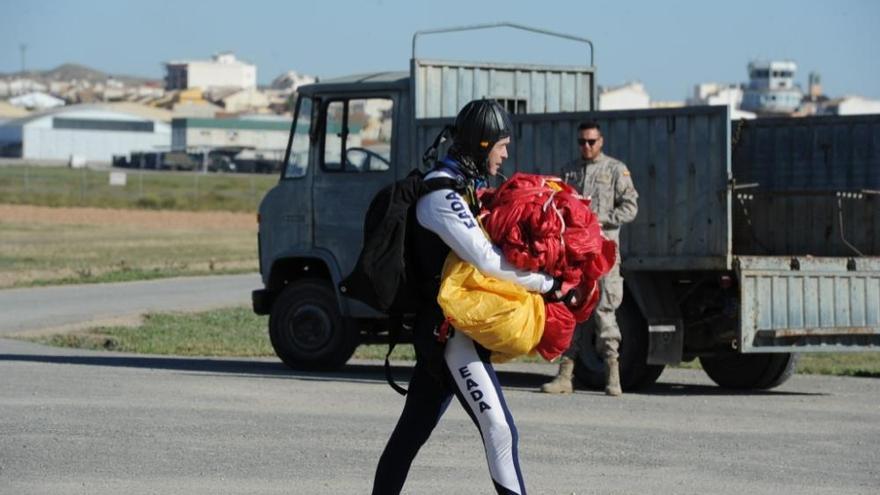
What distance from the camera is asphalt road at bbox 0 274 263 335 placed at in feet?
67.6

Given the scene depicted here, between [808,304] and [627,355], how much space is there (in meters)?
1.47

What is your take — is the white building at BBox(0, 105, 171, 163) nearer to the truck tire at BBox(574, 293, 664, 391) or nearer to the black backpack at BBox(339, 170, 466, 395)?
the truck tire at BBox(574, 293, 664, 391)

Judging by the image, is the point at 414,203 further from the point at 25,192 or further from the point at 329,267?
the point at 25,192

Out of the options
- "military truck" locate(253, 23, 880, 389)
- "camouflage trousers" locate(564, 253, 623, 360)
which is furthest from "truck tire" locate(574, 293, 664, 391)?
"camouflage trousers" locate(564, 253, 623, 360)

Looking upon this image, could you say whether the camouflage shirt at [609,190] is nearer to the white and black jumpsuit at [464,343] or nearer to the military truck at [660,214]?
the military truck at [660,214]

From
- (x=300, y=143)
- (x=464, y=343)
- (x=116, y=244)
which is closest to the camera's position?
(x=464, y=343)

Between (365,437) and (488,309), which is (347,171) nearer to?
(365,437)

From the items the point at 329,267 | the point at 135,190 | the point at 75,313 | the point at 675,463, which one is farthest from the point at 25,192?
the point at 675,463

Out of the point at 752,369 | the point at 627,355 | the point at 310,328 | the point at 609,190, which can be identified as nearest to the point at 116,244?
the point at 310,328

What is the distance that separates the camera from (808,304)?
1283 cm

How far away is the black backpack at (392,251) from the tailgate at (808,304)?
6.58m

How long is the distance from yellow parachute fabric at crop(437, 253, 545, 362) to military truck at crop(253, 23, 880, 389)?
6.50 m

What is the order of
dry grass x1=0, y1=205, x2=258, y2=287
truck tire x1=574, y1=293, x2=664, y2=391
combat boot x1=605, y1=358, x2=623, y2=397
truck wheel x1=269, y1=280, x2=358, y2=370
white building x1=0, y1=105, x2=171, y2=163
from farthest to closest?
white building x1=0, y1=105, x2=171, y2=163 < dry grass x1=0, y1=205, x2=258, y2=287 < truck wheel x1=269, y1=280, x2=358, y2=370 < truck tire x1=574, y1=293, x2=664, y2=391 < combat boot x1=605, y1=358, x2=623, y2=397

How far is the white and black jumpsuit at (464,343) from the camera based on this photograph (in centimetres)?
620
